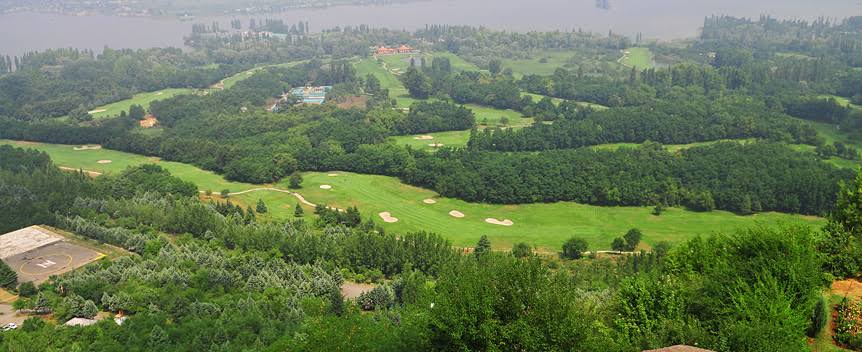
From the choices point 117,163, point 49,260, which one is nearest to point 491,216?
point 49,260

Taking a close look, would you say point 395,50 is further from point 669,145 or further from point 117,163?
point 117,163

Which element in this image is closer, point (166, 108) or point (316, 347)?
point (316, 347)

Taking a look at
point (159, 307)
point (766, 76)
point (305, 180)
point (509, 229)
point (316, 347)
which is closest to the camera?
point (316, 347)

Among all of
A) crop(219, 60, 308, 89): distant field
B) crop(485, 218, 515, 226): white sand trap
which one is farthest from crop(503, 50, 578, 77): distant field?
Answer: crop(485, 218, 515, 226): white sand trap

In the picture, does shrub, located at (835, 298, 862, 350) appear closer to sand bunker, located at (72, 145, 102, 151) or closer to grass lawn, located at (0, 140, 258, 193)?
grass lawn, located at (0, 140, 258, 193)

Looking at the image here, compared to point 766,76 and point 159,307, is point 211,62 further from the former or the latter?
point 159,307

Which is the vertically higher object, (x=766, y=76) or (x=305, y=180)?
(x=766, y=76)

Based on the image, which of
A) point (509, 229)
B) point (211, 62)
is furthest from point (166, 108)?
point (509, 229)
